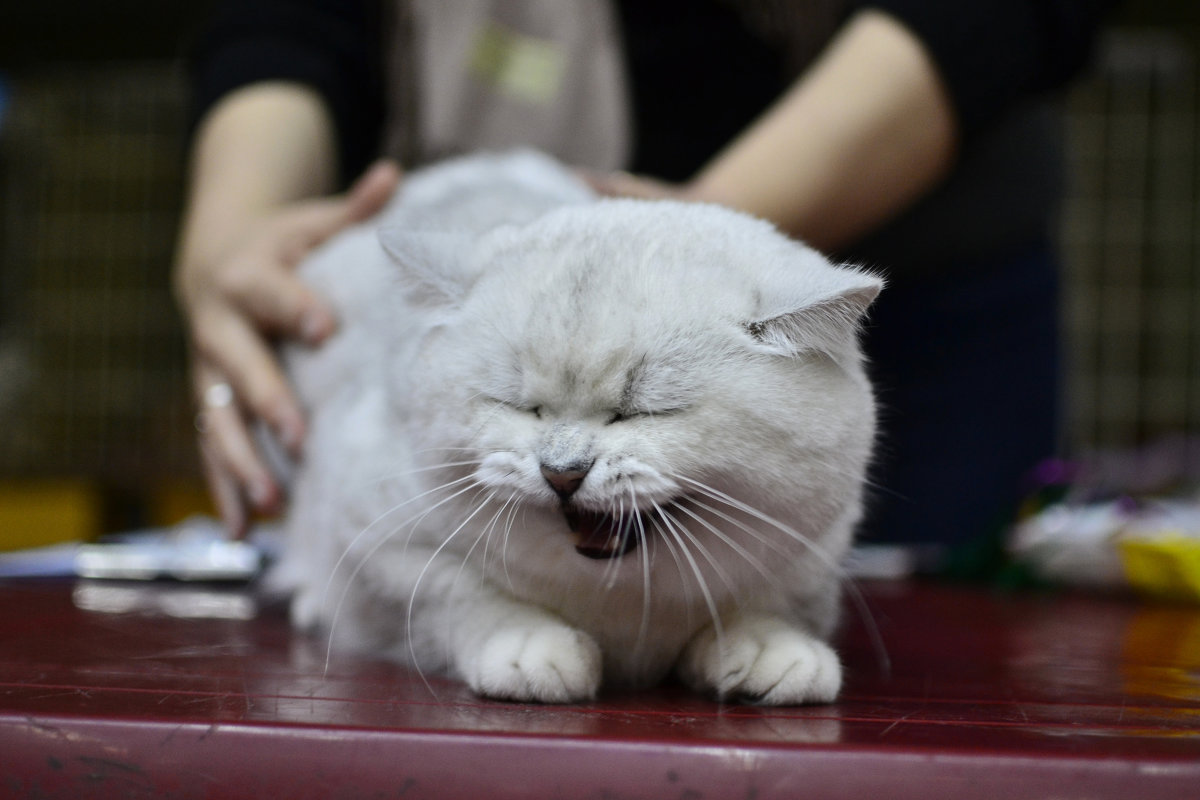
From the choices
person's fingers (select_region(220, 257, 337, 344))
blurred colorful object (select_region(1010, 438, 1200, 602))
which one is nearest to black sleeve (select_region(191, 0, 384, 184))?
person's fingers (select_region(220, 257, 337, 344))

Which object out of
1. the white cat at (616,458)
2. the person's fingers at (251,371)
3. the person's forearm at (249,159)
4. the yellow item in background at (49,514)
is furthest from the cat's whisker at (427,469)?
the yellow item in background at (49,514)

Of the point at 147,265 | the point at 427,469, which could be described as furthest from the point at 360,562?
the point at 147,265

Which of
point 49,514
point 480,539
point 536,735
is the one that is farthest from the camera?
point 49,514

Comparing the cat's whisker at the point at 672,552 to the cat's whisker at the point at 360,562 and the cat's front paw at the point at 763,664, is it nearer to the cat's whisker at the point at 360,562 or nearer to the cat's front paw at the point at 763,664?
the cat's front paw at the point at 763,664

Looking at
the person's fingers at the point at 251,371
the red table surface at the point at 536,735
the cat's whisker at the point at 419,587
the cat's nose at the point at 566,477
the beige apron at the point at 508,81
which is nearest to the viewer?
the red table surface at the point at 536,735

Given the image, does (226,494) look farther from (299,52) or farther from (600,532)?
(600,532)

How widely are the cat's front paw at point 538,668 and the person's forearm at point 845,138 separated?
646 mm

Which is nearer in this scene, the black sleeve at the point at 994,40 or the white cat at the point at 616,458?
the white cat at the point at 616,458

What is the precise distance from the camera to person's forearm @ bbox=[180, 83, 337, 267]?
1445 millimetres

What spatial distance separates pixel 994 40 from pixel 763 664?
96 cm

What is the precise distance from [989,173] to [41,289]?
3.07m

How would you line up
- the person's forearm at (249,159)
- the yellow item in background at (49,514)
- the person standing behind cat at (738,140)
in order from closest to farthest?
the person standing behind cat at (738,140)
the person's forearm at (249,159)
the yellow item in background at (49,514)

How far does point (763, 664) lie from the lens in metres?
0.72

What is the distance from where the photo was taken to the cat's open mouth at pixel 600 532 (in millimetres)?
Result: 689
